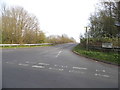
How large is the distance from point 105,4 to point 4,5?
28.9 metres

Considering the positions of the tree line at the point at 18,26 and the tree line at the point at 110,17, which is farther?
the tree line at the point at 18,26

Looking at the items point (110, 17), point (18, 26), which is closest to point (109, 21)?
point (110, 17)

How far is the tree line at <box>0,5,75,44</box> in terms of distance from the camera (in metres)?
38.9

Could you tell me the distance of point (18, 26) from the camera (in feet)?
134

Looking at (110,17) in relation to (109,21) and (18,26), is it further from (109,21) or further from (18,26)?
(18,26)

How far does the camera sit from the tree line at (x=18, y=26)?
38.9 metres

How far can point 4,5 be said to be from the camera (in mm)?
42469

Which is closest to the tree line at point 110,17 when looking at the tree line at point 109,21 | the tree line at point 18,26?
the tree line at point 109,21

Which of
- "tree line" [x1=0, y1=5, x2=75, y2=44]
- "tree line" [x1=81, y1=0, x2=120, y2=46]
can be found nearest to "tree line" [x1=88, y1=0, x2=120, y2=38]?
"tree line" [x1=81, y1=0, x2=120, y2=46]

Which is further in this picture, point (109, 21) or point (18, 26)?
point (18, 26)

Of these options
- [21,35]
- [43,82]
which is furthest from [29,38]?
[43,82]

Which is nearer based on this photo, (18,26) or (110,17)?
(110,17)

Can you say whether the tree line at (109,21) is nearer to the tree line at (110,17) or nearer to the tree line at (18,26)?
the tree line at (110,17)

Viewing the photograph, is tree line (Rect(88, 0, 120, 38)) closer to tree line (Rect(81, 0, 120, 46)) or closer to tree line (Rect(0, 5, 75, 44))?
tree line (Rect(81, 0, 120, 46))
